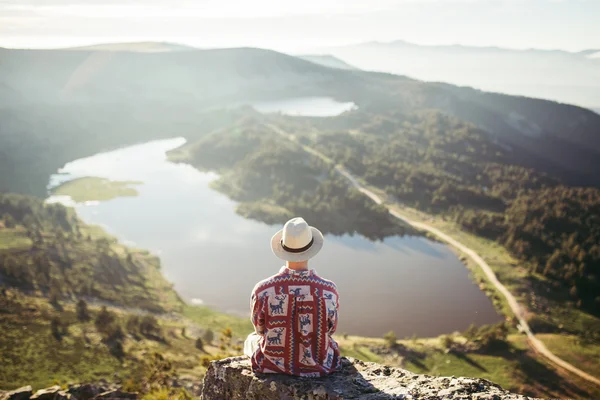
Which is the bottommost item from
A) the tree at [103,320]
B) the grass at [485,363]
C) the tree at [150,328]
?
the grass at [485,363]

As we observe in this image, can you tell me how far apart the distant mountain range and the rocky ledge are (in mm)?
75245

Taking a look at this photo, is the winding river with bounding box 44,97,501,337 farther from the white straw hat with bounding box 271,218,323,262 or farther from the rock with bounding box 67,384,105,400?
the white straw hat with bounding box 271,218,323,262

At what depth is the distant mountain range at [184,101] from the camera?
100 m

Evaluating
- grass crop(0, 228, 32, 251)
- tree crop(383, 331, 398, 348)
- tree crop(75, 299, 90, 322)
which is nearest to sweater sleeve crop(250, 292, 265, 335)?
tree crop(383, 331, 398, 348)

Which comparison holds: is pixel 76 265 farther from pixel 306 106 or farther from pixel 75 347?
pixel 306 106

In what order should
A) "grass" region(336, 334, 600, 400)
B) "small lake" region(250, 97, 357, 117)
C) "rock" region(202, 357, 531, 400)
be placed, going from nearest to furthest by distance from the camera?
"rock" region(202, 357, 531, 400), "grass" region(336, 334, 600, 400), "small lake" region(250, 97, 357, 117)

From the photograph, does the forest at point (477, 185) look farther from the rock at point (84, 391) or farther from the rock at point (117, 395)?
the rock at point (84, 391)

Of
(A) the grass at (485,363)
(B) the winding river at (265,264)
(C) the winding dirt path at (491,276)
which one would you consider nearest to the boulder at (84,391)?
(A) the grass at (485,363)

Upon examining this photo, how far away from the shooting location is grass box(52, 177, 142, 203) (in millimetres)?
69613

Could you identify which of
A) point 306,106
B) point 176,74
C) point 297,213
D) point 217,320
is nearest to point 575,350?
point 217,320

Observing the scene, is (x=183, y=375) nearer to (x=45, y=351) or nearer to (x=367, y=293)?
(x=45, y=351)

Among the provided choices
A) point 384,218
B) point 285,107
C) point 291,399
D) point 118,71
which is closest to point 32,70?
point 118,71

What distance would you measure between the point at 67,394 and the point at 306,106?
136 meters

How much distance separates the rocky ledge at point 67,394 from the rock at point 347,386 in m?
7.04
